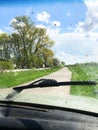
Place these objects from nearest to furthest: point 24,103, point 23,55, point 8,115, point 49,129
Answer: point 49,129
point 8,115
point 24,103
point 23,55

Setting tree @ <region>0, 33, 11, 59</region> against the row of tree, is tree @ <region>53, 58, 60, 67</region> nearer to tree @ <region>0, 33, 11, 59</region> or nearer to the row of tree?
the row of tree

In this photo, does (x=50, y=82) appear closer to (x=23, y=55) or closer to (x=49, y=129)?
(x=49, y=129)

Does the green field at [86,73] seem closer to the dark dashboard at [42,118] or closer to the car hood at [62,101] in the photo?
the car hood at [62,101]

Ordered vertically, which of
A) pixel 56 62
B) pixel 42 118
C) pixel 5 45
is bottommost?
pixel 42 118

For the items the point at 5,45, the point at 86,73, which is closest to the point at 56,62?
the point at 86,73

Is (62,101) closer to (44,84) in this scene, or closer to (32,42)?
(44,84)

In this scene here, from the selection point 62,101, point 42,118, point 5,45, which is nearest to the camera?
point 42,118

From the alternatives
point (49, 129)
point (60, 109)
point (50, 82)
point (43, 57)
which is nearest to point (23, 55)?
point (43, 57)

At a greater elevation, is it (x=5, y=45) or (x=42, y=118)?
(x=5, y=45)

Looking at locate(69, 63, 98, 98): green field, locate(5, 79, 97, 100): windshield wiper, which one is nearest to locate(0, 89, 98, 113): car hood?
locate(5, 79, 97, 100): windshield wiper

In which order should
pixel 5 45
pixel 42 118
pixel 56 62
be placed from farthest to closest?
pixel 5 45 → pixel 56 62 → pixel 42 118

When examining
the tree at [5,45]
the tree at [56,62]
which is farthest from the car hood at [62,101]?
the tree at [5,45]

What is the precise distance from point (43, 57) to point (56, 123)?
1.85 metres

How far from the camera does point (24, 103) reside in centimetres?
244
